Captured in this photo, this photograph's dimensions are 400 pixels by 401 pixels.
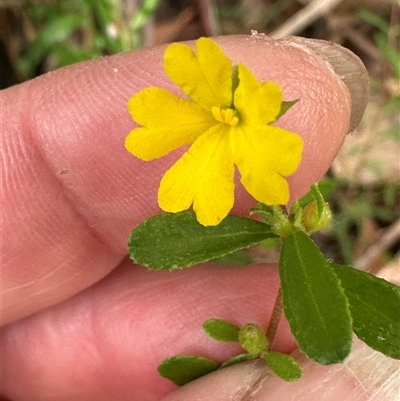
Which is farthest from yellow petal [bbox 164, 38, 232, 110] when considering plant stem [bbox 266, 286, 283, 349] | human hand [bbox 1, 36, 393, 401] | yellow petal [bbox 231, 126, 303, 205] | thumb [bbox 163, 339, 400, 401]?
thumb [bbox 163, 339, 400, 401]

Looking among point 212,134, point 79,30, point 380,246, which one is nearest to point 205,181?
point 212,134

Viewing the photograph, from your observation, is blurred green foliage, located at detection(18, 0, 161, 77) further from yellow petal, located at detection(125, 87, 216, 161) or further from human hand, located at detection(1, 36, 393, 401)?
yellow petal, located at detection(125, 87, 216, 161)

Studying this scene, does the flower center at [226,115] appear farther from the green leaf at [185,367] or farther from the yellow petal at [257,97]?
the green leaf at [185,367]

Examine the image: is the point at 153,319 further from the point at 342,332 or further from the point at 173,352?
the point at 342,332

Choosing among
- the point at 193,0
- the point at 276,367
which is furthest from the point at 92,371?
the point at 193,0

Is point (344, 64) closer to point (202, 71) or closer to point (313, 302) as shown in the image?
point (202, 71)
